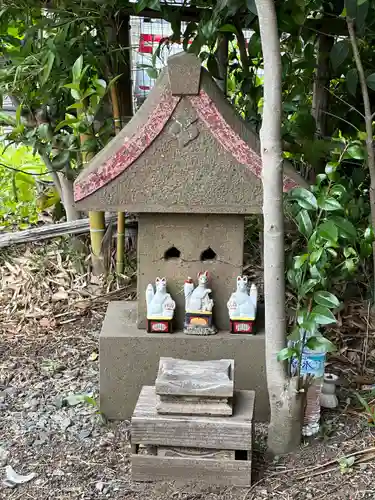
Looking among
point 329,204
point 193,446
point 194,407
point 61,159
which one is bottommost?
point 193,446

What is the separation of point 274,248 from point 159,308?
0.62 meters

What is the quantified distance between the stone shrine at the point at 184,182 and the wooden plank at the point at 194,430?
0.41 meters

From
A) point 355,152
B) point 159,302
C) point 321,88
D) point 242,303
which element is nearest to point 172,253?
point 159,302

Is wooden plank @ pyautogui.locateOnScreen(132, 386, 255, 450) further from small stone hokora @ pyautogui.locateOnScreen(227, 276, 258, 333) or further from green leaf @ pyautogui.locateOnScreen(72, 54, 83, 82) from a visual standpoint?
green leaf @ pyautogui.locateOnScreen(72, 54, 83, 82)

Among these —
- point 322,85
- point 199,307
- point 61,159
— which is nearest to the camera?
point 199,307

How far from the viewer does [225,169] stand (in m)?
2.48

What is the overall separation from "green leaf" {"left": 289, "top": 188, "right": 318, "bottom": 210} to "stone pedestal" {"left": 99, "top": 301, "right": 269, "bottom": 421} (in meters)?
0.62

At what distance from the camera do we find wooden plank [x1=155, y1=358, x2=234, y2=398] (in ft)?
7.52

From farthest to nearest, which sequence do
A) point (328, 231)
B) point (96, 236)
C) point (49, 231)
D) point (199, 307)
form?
point (49, 231) → point (96, 236) → point (199, 307) → point (328, 231)

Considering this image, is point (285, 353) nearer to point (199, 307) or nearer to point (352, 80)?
point (199, 307)

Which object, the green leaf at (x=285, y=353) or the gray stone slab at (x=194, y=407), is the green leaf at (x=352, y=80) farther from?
the gray stone slab at (x=194, y=407)

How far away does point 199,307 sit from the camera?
267 centimetres

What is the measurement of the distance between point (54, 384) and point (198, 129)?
135 centimetres

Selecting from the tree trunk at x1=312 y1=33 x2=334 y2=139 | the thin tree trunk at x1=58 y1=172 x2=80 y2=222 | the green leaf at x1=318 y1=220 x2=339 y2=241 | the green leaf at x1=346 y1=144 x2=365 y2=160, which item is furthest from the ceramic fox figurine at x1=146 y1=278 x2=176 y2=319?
the thin tree trunk at x1=58 y1=172 x2=80 y2=222
